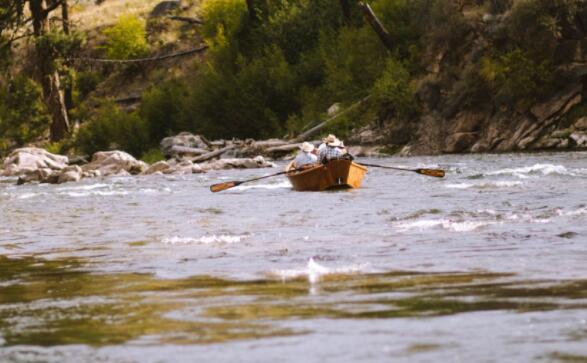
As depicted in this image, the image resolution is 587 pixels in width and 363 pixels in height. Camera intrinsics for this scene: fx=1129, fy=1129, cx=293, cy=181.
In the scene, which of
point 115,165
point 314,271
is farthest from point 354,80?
point 314,271

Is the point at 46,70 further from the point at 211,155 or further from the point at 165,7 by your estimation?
the point at 165,7

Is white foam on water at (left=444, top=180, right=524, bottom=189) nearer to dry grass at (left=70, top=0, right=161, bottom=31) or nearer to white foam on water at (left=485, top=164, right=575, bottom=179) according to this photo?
white foam on water at (left=485, top=164, right=575, bottom=179)

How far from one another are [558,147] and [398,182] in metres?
14.1

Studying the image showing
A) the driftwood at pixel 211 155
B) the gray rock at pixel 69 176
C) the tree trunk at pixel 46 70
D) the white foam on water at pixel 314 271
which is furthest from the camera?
the tree trunk at pixel 46 70

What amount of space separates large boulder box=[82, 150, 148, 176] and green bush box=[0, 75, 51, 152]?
1906 centimetres

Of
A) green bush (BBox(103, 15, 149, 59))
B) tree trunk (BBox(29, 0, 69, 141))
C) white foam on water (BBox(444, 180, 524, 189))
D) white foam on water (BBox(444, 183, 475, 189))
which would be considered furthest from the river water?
green bush (BBox(103, 15, 149, 59))

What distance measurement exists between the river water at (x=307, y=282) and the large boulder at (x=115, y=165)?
20.6m

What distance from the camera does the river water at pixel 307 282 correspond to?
19.3 feet

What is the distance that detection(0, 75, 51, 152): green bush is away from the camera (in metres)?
60.8

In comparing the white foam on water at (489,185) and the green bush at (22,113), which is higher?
the green bush at (22,113)

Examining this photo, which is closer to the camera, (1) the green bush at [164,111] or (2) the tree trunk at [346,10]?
(2) the tree trunk at [346,10]

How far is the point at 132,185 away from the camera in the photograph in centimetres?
2888

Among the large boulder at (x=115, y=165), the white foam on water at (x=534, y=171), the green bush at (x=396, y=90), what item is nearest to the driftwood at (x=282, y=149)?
the green bush at (x=396, y=90)

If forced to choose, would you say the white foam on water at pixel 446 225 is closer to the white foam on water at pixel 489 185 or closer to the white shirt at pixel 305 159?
the white foam on water at pixel 489 185
